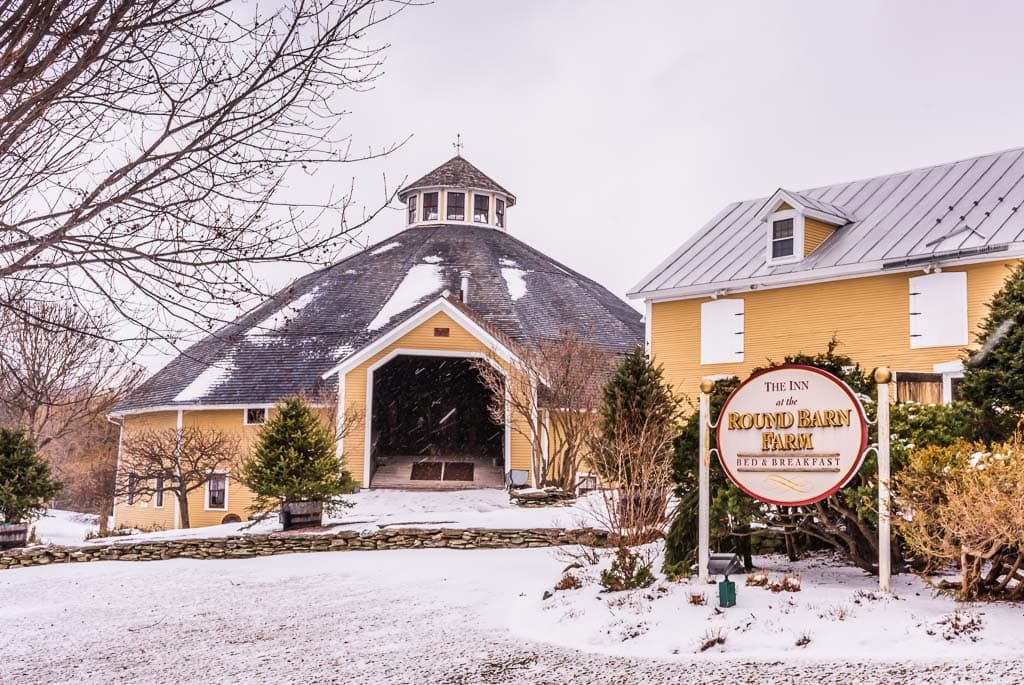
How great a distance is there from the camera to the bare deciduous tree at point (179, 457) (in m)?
25.6

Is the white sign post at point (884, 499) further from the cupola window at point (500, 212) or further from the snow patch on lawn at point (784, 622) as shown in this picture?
the cupola window at point (500, 212)

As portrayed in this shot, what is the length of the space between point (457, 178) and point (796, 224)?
2311cm

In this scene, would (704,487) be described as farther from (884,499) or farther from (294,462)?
(294,462)

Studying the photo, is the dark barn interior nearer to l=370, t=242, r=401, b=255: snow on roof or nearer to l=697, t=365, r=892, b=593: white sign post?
l=370, t=242, r=401, b=255: snow on roof

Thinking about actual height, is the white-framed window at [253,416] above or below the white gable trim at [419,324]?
below

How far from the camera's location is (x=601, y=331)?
115ft

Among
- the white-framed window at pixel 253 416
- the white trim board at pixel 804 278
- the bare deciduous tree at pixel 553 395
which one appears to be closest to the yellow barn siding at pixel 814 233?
the white trim board at pixel 804 278

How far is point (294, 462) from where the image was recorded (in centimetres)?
1673

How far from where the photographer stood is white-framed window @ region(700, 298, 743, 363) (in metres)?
20.9

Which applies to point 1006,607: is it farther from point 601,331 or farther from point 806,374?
point 601,331

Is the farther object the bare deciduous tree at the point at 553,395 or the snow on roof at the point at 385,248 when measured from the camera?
the snow on roof at the point at 385,248

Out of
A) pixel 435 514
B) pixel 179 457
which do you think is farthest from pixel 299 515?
pixel 179 457

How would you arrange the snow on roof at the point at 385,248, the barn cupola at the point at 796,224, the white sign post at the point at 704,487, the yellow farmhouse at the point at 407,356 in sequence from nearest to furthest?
the white sign post at the point at 704,487, the barn cupola at the point at 796,224, the yellow farmhouse at the point at 407,356, the snow on roof at the point at 385,248

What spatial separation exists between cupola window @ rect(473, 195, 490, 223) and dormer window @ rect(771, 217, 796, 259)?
2196 centimetres
